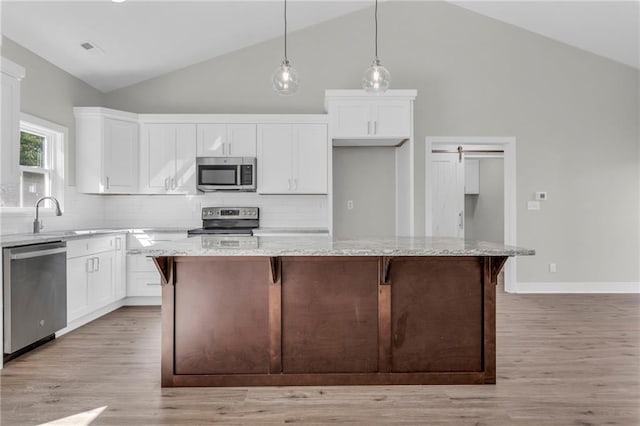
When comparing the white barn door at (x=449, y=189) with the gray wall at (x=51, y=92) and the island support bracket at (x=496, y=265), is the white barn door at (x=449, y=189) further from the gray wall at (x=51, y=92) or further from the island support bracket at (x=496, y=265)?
the gray wall at (x=51, y=92)

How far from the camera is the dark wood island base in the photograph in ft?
8.25

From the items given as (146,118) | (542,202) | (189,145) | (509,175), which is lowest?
(542,202)

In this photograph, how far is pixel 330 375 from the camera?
2.53 meters

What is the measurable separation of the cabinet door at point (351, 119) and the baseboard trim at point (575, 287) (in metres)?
3.00

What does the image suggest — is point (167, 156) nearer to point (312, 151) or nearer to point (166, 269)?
point (312, 151)

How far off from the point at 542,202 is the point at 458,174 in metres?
1.79

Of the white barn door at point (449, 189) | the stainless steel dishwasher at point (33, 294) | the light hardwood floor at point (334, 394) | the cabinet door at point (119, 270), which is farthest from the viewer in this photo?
the white barn door at point (449, 189)

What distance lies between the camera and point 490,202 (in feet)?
27.0

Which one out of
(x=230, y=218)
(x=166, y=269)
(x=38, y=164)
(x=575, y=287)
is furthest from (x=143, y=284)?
(x=575, y=287)

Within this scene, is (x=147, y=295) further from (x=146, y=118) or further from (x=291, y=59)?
(x=291, y=59)

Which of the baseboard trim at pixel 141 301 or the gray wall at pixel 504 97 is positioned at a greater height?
the gray wall at pixel 504 97

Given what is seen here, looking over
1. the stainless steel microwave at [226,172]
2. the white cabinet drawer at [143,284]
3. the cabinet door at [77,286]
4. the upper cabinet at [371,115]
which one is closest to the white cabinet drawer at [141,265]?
the white cabinet drawer at [143,284]

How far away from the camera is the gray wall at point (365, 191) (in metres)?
5.47

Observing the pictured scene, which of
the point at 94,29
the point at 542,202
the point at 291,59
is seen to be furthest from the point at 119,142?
the point at 542,202
